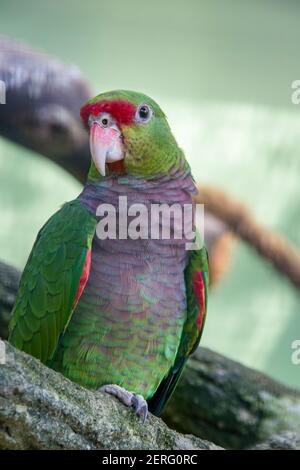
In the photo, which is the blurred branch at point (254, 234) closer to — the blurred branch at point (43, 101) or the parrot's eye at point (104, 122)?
the blurred branch at point (43, 101)

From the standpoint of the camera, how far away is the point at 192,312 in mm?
993

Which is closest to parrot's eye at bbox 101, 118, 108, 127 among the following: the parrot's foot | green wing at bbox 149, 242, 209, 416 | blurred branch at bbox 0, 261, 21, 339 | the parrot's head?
the parrot's head

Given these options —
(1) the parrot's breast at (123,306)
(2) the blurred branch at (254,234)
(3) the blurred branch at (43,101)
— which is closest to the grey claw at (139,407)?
(1) the parrot's breast at (123,306)

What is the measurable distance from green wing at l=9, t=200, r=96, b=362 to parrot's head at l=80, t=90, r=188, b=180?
0.28 ft

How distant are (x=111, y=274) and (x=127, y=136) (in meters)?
0.19

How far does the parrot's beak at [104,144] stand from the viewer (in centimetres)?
89

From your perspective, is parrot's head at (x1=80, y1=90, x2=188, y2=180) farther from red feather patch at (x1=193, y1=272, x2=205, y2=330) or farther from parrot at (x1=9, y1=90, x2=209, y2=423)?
red feather patch at (x1=193, y1=272, x2=205, y2=330)

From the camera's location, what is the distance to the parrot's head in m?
0.89

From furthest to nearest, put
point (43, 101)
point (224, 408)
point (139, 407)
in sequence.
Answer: point (43, 101), point (224, 408), point (139, 407)

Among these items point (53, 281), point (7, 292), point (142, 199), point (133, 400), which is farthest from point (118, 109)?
point (7, 292)

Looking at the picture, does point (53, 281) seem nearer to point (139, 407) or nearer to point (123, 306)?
point (123, 306)
